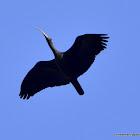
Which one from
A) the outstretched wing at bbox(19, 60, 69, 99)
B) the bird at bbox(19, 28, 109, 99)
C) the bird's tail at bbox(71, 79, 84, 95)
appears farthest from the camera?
the outstretched wing at bbox(19, 60, 69, 99)

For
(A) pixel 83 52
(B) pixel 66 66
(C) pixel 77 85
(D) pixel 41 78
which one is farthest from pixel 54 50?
(D) pixel 41 78

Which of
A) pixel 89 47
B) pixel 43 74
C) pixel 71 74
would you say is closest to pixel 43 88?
pixel 43 74

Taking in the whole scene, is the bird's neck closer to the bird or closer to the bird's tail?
the bird

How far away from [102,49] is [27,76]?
3.44 m

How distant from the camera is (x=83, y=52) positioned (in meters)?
12.5

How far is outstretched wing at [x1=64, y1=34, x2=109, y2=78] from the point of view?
40.0 feet

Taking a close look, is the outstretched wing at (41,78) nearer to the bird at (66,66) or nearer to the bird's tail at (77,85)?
the bird at (66,66)

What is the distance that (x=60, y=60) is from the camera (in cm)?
1209

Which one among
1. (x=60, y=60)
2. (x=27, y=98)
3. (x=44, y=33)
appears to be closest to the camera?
(x=60, y=60)

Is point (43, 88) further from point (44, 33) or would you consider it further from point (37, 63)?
point (44, 33)

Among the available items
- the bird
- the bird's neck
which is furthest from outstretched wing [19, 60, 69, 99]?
the bird's neck

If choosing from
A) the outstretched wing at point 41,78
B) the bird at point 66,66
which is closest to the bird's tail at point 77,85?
the bird at point 66,66

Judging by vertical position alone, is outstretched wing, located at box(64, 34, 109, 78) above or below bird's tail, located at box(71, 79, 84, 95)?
above

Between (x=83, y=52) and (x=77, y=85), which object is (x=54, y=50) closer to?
(x=83, y=52)
